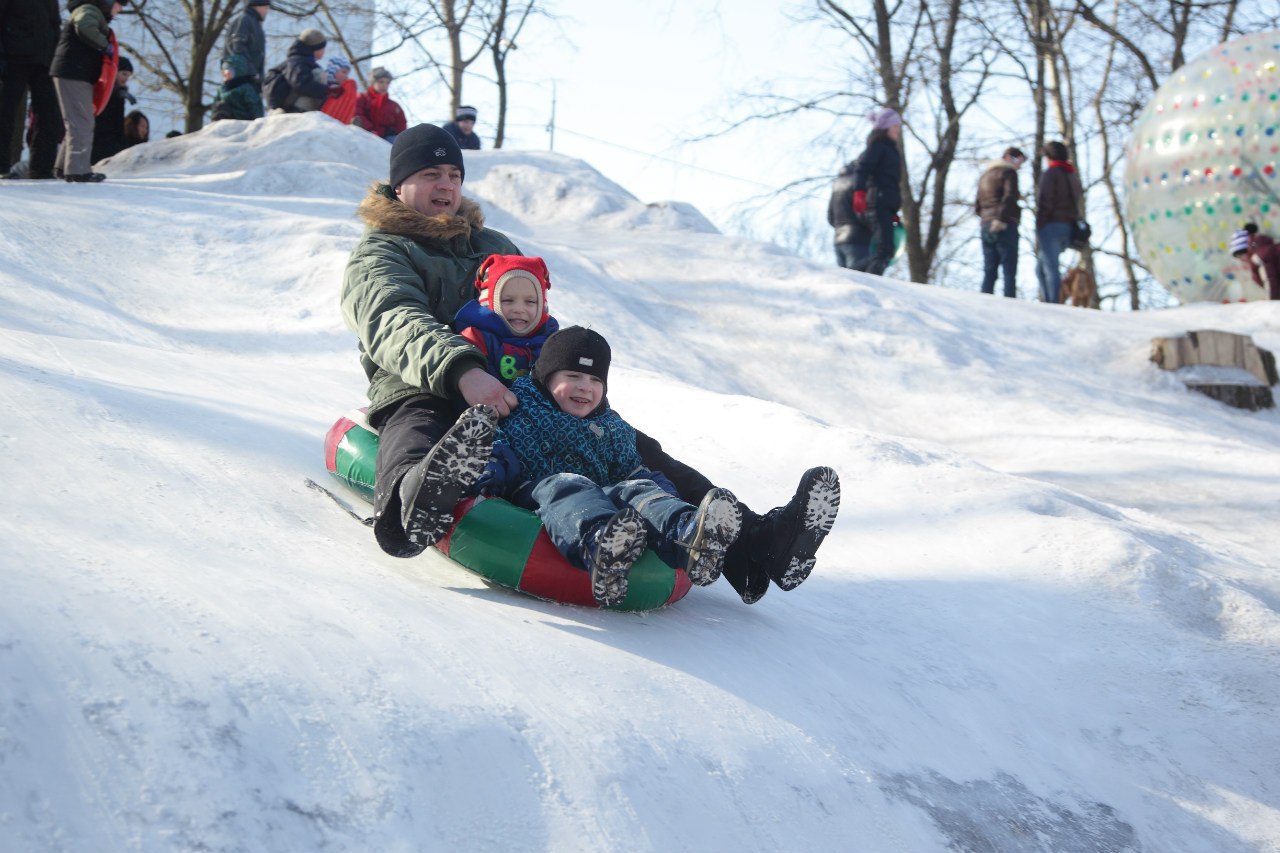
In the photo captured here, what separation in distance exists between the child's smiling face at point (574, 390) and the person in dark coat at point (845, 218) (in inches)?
271

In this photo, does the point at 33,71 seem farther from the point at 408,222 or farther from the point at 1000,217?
the point at 1000,217

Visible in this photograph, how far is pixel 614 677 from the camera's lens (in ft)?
7.23

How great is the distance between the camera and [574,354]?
113 inches

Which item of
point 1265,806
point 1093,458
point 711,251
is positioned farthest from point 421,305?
point 711,251

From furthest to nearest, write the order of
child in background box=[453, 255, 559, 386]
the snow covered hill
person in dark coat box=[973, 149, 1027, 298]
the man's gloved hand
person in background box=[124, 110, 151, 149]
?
person in background box=[124, 110, 151, 149] < person in dark coat box=[973, 149, 1027, 298] < child in background box=[453, 255, 559, 386] < the man's gloved hand < the snow covered hill

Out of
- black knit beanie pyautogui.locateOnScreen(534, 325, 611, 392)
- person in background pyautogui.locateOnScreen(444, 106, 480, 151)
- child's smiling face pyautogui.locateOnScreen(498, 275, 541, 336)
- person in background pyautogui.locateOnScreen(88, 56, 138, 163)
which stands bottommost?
black knit beanie pyautogui.locateOnScreen(534, 325, 611, 392)

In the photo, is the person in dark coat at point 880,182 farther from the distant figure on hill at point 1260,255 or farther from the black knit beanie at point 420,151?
the black knit beanie at point 420,151

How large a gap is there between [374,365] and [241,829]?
1.91m

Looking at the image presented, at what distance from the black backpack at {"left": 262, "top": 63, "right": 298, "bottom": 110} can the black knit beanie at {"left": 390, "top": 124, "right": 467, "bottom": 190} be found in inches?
294

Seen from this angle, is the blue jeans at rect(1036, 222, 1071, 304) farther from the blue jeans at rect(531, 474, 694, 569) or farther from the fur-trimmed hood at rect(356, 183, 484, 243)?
the blue jeans at rect(531, 474, 694, 569)

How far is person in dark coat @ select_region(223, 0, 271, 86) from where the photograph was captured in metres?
10.0

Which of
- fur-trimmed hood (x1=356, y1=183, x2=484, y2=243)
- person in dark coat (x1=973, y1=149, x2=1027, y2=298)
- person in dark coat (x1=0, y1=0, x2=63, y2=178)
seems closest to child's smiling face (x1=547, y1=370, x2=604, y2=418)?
fur-trimmed hood (x1=356, y1=183, x2=484, y2=243)

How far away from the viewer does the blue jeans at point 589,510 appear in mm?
2557

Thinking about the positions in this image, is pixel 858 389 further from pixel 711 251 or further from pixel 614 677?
pixel 614 677
